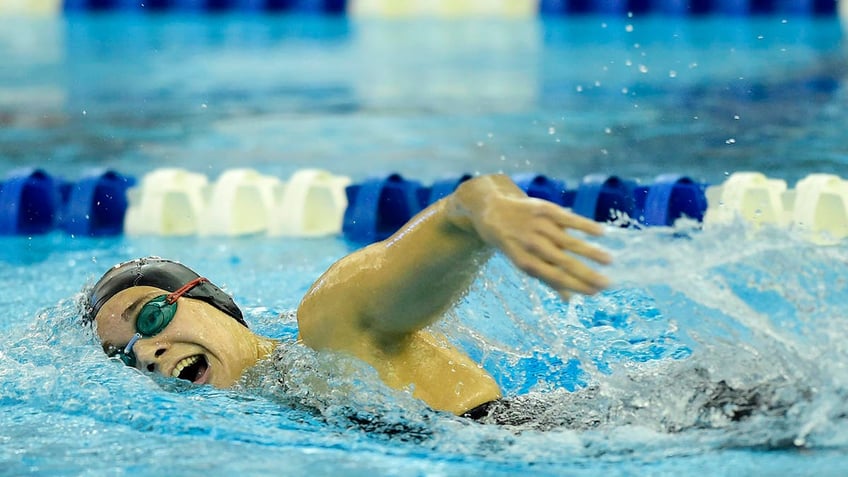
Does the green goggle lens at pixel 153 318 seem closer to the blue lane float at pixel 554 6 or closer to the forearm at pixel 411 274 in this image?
the forearm at pixel 411 274

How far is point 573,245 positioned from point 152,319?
94 cm

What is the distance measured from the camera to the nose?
208 cm

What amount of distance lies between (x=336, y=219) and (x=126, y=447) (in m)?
2.12

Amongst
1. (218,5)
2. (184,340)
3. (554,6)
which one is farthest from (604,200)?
(218,5)

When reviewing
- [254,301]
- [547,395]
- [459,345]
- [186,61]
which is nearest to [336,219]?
[254,301]

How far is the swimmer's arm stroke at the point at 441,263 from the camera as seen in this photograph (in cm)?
149

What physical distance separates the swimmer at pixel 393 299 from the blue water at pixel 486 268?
0.06 meters

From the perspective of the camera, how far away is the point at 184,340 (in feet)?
6.81

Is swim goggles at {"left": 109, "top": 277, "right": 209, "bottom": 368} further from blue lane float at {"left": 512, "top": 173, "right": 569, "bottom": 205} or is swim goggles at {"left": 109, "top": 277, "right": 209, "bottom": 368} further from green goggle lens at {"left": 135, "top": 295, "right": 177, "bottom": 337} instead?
blue lane float at {"left": 512, "top": 173, "right": 569, "bottom": 205}

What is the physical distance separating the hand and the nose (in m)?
0.80

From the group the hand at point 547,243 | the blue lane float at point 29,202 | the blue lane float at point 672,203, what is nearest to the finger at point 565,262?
the hand at point 547,243

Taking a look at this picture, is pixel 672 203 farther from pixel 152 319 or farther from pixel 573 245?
pixel 573 245

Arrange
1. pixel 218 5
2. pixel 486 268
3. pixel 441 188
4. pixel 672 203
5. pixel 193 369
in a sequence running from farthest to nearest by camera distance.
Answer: pixel 218 5 < pixel 441 188 < pixel 672 203 < pixel 193 369 < pixel 486 268

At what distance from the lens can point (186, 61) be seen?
7.62 metres
